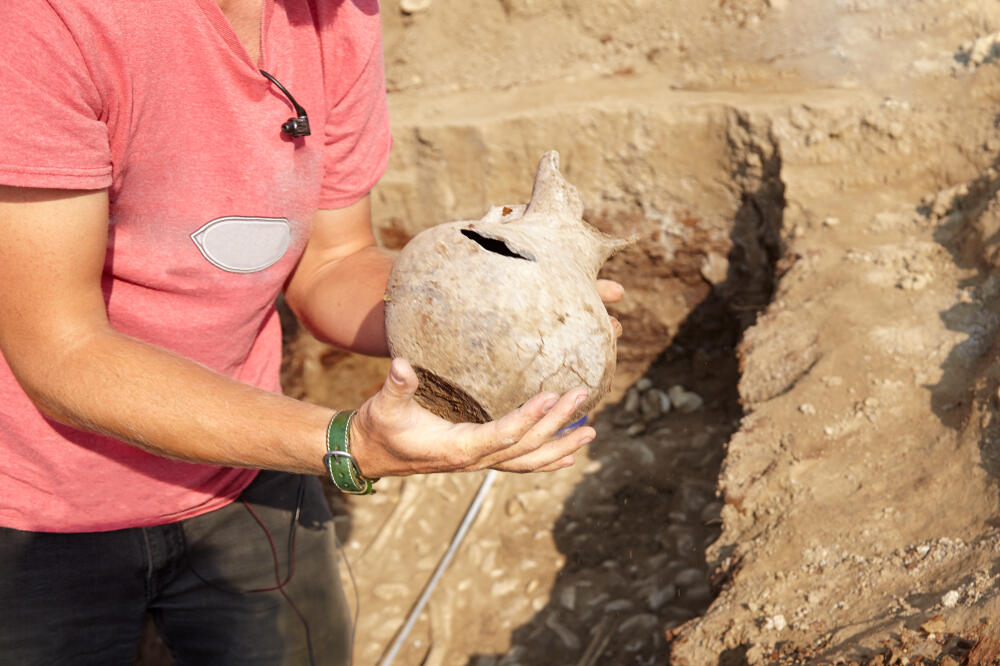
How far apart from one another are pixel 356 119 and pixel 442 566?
8.17 feet

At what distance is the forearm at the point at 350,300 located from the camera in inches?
78.4

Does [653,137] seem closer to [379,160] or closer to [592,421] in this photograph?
[592,421]

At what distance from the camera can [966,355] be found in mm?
2723

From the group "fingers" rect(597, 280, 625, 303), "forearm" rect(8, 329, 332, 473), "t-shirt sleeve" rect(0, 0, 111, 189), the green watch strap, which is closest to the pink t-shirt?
"t-shirt sleeve" rect(0, 0, 111, 189)

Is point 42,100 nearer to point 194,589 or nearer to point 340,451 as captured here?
point 340,451

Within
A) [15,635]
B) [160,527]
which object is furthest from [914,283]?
[15,635]

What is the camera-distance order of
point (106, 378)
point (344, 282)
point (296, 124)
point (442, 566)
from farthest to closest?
point (442, 566), point (344, 282), point (296, 124), point (106, 378)

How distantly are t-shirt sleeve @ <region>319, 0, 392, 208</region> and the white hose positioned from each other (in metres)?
1.57

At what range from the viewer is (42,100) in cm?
127

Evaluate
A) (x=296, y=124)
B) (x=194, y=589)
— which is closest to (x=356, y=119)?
(x=296, y=124)

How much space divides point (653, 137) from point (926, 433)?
7.77 feet

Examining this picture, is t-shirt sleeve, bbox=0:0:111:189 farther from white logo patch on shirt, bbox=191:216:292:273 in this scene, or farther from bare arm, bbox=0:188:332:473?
white logo patch on shirt, bbox=191:216:292:273

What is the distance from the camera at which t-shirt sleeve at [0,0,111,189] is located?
1241 millimetres

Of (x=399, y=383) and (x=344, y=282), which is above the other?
(x=399, y=383)
